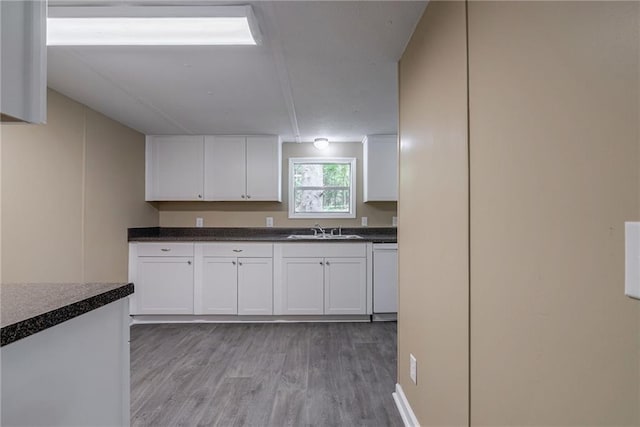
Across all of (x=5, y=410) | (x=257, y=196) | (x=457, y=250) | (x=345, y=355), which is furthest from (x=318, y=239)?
(x=5, y=410)

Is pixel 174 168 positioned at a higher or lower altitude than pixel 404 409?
higher

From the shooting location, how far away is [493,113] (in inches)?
36.1

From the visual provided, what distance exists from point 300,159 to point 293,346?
2.27m

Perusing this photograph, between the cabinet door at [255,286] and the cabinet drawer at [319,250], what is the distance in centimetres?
24

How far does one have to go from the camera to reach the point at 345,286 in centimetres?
346

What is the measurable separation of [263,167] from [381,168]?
1.41 metres

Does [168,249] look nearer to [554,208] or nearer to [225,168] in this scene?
[225,168]

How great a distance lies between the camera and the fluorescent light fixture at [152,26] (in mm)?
1466

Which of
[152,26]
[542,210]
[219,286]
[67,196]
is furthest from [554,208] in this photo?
[219,286]

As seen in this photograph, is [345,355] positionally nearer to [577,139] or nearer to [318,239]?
[318,239]

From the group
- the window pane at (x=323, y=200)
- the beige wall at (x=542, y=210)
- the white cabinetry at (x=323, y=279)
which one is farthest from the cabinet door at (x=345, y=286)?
the beige wall at (x=542, y=210)

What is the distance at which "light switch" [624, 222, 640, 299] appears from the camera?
0.48m

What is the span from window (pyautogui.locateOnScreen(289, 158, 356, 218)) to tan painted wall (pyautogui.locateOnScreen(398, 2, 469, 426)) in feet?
7.43

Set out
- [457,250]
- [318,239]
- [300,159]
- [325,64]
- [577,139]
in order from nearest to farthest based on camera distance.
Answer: [577,139], [457,250], [325,64], [318,239], [300,159]
